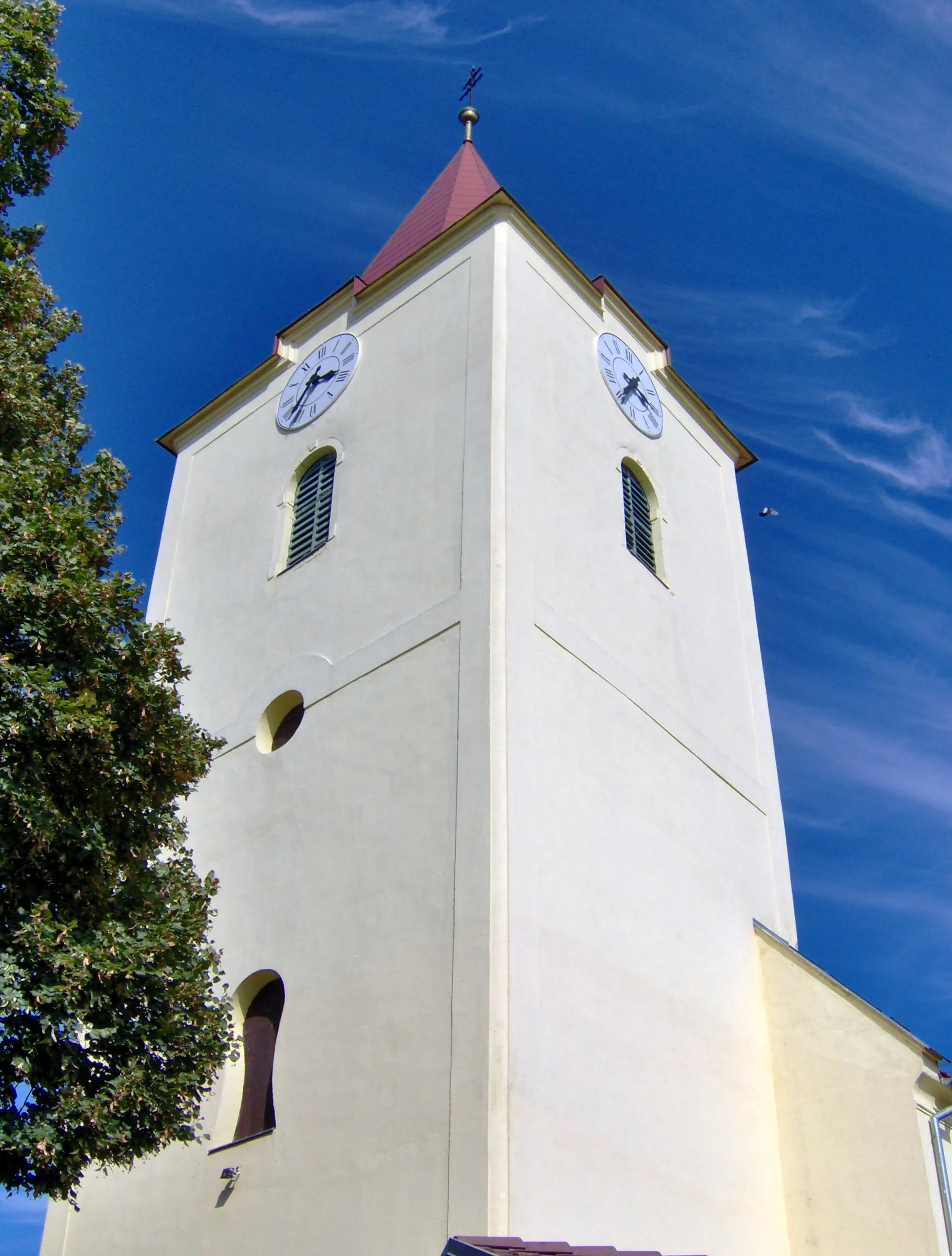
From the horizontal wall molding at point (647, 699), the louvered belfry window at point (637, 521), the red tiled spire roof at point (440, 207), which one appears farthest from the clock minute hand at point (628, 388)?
the horizontal wall molding at point (647, 699)

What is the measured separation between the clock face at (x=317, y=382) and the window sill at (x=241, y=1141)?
9291mm

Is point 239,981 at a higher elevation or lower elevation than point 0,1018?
higher

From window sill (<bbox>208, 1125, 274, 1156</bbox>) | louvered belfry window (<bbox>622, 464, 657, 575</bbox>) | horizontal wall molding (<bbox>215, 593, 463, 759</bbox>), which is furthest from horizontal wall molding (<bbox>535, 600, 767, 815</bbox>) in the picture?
window sill (<bbox>208, 1125, 274, 1156</bbox>)

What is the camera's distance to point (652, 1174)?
11.7 meters

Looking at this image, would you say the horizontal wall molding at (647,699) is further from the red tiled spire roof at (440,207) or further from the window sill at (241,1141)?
the red tiled spire roof at (440,207)

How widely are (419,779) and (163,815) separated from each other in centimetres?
379

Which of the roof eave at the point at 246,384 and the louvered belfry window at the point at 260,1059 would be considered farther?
the roof eave at the point at 246,384

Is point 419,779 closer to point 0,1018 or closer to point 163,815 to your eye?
point 163,815

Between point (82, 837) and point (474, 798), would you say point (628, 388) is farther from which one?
point (82, 837)

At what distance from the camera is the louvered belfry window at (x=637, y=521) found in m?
16.9

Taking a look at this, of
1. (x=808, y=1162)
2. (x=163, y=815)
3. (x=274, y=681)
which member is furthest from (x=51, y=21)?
(x=808, y=1162)

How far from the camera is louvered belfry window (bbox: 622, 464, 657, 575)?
1691 centimetres

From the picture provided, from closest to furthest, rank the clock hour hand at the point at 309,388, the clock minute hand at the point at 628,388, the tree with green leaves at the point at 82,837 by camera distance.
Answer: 1. the tree with green leaves at the point at 82,837
2. the clock minute hand at the point at 628,388
3. the clock hour hand at the point at 309,388

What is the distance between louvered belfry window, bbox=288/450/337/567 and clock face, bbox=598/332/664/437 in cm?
391
